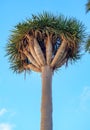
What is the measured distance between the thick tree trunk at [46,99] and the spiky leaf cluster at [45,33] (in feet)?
4.73

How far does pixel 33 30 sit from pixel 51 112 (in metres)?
3.75

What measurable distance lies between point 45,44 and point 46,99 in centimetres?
287

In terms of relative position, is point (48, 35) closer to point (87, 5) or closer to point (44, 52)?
point (44, 52)

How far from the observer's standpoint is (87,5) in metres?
16.5

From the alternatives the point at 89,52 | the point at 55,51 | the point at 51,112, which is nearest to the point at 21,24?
the point at 55,51

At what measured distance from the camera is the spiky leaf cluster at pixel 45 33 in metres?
16.7

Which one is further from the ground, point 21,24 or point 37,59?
point 21,24

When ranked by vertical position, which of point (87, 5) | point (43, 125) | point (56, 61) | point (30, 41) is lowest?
point (43, 125)

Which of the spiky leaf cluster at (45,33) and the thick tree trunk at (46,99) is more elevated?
the spiky leaf cluster at (45,33)

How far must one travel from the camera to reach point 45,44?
16.7 meters

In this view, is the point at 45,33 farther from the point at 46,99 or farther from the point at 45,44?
the point at 46,99

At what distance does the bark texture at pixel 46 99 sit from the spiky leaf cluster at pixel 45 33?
4.73 ft

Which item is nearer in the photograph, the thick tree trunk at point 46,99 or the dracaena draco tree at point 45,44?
the thick tree trunk at point 46,99

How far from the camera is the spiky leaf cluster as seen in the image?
16672 mm
